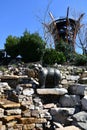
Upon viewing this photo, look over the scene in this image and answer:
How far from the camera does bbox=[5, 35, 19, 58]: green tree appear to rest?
18.7 m

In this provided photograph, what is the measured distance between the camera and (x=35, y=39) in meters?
18.5

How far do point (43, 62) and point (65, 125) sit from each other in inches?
357

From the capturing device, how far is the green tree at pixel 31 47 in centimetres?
1788

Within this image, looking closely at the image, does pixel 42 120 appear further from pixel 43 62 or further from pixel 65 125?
pixel 43 62

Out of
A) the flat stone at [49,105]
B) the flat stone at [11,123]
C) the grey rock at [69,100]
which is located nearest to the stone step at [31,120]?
the flat stone at [11,123]

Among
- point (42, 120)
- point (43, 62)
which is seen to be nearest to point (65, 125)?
point (42, 120)

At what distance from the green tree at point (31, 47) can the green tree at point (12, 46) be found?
36cm

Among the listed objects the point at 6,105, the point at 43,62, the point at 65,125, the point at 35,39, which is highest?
the point at 35,39

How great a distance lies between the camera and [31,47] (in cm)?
1825

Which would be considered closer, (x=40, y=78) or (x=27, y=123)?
(x=27, y=123)

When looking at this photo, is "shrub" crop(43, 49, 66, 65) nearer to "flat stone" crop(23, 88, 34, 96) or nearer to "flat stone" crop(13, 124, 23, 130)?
"flat stone" crop(23, 88, 34, 96)

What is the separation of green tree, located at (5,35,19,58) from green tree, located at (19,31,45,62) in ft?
1.17

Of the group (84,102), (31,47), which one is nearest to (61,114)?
(84,102)

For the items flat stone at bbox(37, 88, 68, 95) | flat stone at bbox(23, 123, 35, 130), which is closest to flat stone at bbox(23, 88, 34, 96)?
flat stone at bbox(37, 88, 68, 95)
